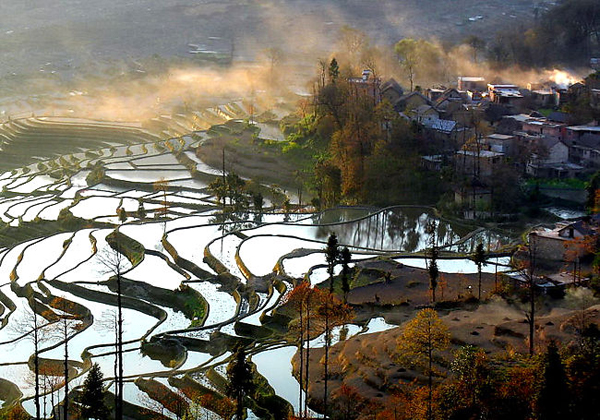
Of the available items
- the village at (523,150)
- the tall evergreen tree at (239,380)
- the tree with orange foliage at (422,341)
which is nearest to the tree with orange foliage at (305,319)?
the tall evergreen tree at (239,380)

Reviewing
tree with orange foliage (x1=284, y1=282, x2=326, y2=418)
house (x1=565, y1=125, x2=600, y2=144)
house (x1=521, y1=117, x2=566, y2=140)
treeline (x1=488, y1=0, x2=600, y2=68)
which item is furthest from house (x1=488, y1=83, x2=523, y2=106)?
tree with orange foliage (x1=284, y1=282, x2=326, y2=418)

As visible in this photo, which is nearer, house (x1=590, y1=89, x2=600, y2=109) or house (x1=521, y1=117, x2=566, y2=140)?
house (x1=521, y1=117, x2=566, y2=140)

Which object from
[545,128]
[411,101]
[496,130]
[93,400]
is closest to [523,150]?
[545,128]

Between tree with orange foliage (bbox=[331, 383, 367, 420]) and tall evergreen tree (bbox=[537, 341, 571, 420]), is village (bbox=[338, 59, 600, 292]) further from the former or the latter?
tall evergreen tree (bbox=[537, 341, 571, 420])

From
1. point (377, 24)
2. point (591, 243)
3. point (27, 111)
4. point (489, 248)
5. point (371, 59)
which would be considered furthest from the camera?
point (377, 24)

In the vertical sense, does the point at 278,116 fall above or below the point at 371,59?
below

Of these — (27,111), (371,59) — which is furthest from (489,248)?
(27,111)

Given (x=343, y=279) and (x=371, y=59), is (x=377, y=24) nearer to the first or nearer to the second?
(x=371, y=59)

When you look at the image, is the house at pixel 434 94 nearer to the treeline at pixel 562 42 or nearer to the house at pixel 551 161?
the house at pixel 551 161
